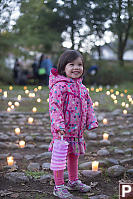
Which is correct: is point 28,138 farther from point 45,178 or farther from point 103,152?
point 45,178

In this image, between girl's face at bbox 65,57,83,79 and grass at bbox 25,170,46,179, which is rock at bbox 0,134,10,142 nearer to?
grass at bbox 25,170,46,179

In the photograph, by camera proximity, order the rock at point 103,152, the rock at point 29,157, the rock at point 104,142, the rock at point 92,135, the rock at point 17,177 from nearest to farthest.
Answer: 1. the rock at point 17,177
2. the rock at point 29,157
3. the rock at point 103,152
4. the rock at point 104,142
5. the rock at point 92,135

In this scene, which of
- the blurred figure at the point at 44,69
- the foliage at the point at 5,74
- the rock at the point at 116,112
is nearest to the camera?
the rock at the point at 116,112

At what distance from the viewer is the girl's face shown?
308 centimetres

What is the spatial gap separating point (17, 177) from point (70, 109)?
39.6 inches

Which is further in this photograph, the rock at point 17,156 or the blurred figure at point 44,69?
the blurred figure at point 44,69

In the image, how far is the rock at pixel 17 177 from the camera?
11.1ft

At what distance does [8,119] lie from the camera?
7.04 meters

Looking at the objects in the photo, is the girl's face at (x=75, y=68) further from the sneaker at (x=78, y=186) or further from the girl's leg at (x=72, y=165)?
the sneaker at (x=78, y=186)

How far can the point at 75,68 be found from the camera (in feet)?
10.1

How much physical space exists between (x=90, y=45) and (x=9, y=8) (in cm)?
120

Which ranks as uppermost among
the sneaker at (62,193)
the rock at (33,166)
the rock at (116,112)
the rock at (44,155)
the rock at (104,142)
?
the rock at (116,112)

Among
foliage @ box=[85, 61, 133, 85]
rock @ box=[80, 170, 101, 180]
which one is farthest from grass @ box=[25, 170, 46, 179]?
foliage @ box=[85, 61, 133, 85]

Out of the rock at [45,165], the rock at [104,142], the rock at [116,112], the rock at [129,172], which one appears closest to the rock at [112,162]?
the rock at [129,172]
